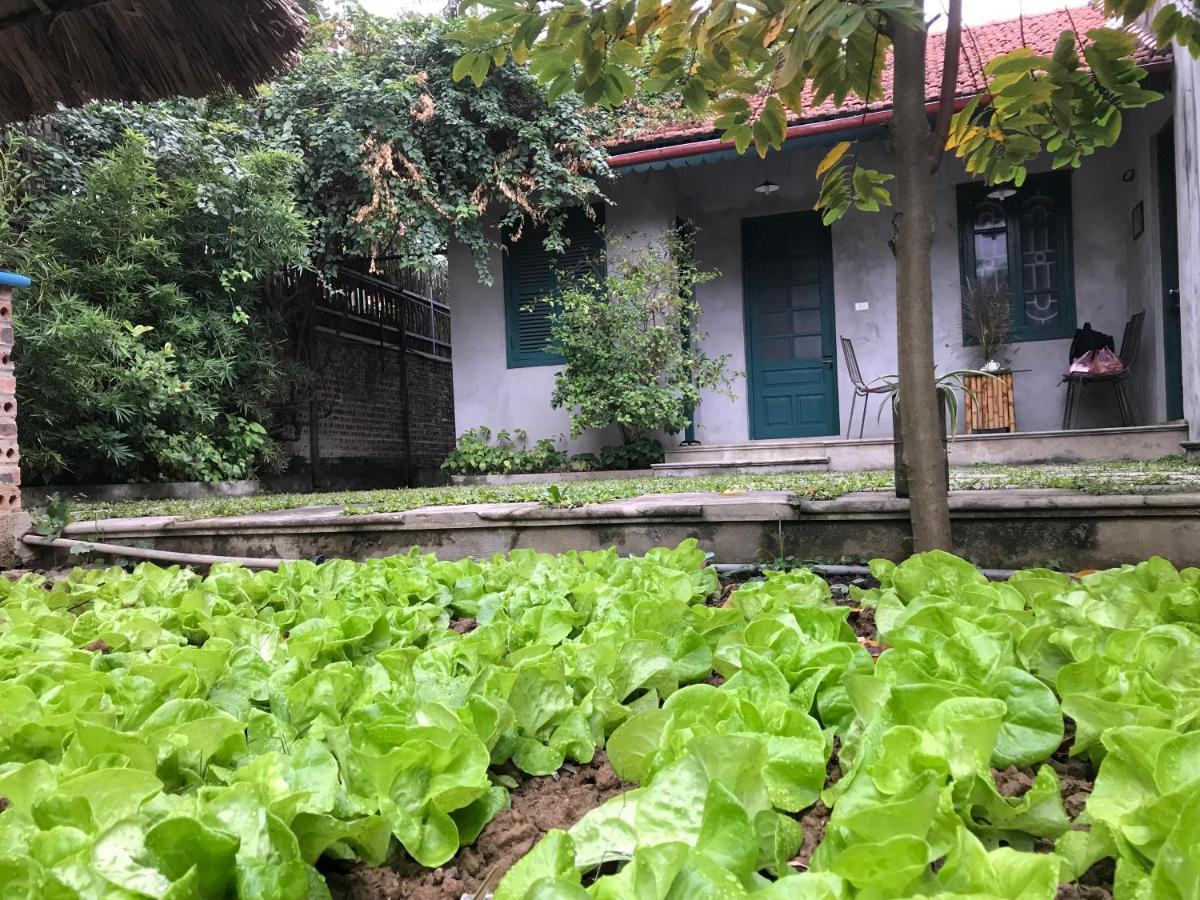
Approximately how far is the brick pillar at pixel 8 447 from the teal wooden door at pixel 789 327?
619 centimetres

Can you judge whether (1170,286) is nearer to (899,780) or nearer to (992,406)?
(992,406)

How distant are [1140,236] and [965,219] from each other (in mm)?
1448

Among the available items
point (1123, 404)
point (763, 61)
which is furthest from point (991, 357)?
point (763, 61)

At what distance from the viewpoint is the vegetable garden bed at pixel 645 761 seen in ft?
1.86

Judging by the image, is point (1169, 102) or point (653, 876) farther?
point (1169, 102)

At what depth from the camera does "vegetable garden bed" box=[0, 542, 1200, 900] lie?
1.86ft

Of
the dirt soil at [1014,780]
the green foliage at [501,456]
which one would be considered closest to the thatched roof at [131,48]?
the dirt soil at [1014,780]

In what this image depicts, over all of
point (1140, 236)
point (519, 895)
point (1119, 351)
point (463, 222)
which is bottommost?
point (519, 895)

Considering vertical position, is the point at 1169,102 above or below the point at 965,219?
above

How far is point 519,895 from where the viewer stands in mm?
542

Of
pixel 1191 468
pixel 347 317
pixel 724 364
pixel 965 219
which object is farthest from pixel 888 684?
pixel 347 317

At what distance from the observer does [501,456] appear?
792 cm

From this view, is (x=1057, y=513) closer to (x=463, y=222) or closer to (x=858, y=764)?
(x=858, y=764)

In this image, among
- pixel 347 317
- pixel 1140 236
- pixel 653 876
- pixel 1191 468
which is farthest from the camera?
pixel 347 317
